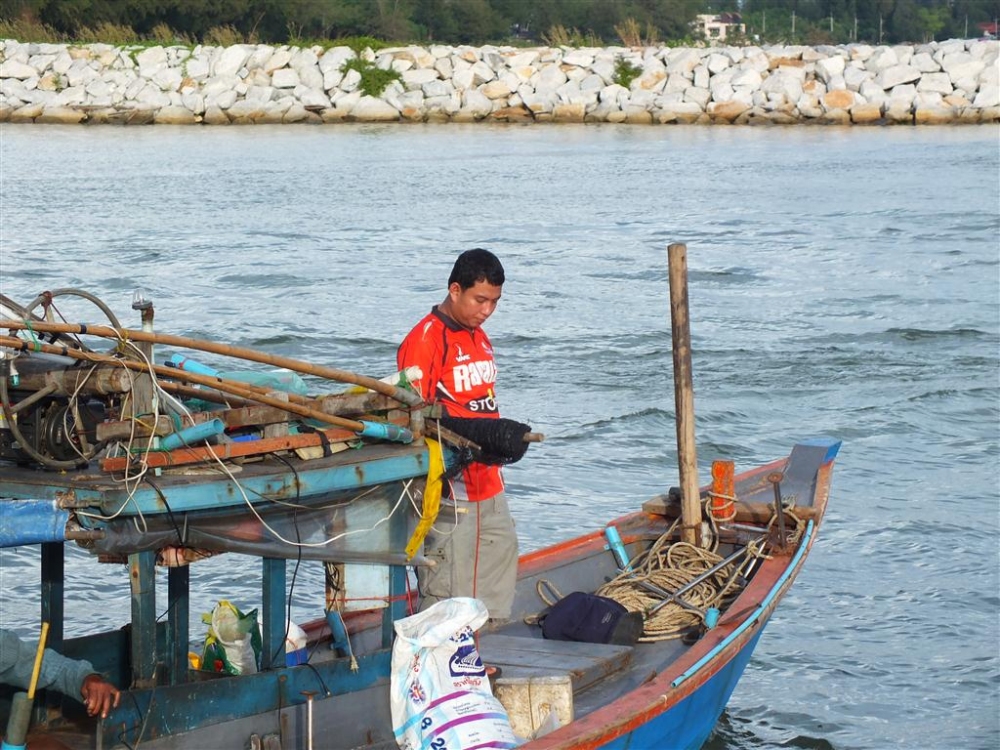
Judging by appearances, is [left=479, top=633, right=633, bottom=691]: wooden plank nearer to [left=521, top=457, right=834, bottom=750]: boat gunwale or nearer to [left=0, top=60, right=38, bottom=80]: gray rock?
[left=521, top=457, right=834, bottom=750]: boat gunwale

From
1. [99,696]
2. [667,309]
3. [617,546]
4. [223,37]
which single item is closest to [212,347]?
[99,696]

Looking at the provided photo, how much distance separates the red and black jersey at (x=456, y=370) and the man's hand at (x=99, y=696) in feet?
4.48

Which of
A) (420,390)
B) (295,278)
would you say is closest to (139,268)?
(295,278)

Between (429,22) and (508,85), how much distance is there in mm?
15142

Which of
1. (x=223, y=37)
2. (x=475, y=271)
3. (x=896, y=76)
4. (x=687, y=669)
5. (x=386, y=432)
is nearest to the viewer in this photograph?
(x=386, y=432)

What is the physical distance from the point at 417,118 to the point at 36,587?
33200mm

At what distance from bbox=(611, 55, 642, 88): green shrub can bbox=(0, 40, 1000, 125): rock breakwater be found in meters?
0.06

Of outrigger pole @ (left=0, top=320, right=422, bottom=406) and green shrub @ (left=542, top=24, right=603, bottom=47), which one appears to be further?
green shrub @ (left=542, top=24, right=603, bottom=47)

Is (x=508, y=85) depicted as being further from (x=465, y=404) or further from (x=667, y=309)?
(x=465, y=404)

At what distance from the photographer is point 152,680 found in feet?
15.6

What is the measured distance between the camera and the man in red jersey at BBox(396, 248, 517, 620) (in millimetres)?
5309

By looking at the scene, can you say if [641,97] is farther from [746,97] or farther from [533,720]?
[533,720]

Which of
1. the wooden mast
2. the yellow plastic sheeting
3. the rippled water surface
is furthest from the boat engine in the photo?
the rippled water surface

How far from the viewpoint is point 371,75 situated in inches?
1647
